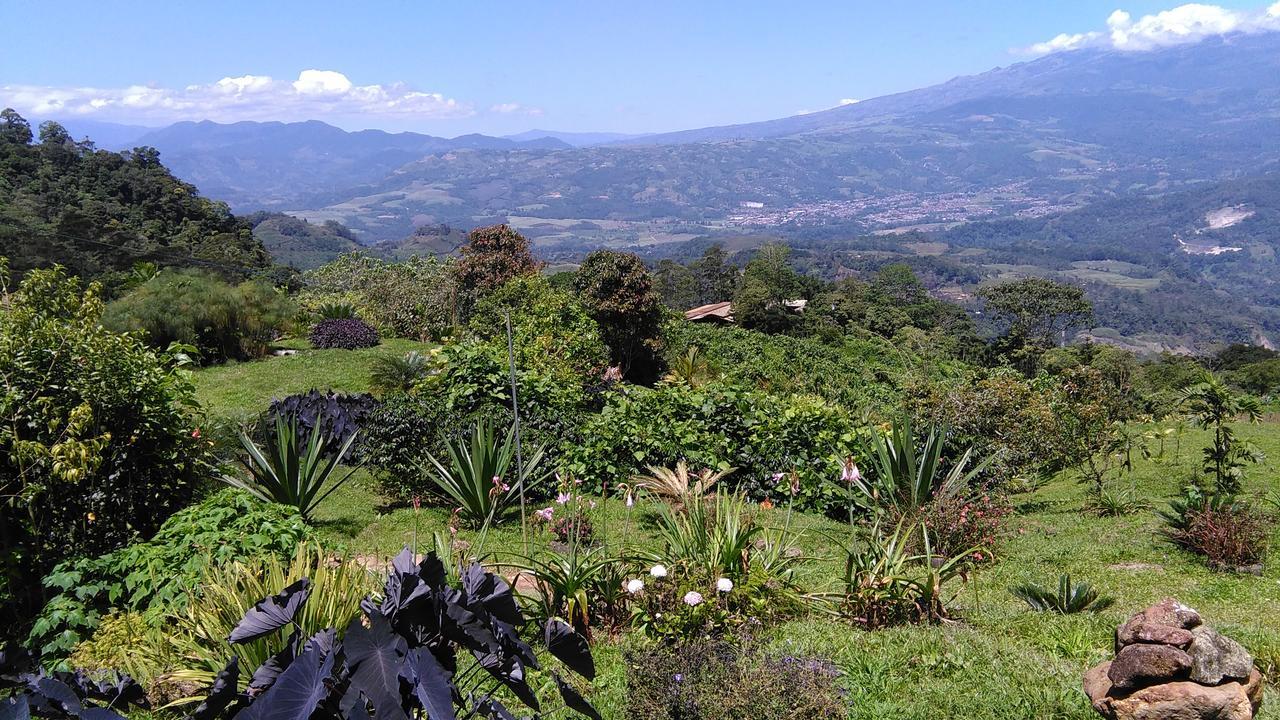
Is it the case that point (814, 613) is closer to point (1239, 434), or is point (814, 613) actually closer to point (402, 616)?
point (402, 616)

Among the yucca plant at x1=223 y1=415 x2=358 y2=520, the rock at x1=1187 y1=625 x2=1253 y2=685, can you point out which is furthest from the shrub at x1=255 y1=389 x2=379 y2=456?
the rock at x1=1187 y1=625 x2=1253 y2=685

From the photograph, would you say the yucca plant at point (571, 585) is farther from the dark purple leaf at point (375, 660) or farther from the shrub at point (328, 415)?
the shrub at point (328, 415)

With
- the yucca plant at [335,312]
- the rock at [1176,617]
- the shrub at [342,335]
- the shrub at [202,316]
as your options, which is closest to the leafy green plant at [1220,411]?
the rock at [1176,617]

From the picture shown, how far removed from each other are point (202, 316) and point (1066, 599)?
14.9 meters

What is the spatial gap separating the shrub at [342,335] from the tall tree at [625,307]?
4.99 m

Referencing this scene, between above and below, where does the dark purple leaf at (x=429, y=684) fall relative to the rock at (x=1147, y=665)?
above

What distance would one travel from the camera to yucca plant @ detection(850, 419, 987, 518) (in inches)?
244

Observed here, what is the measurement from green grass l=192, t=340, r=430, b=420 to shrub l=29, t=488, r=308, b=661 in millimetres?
6644

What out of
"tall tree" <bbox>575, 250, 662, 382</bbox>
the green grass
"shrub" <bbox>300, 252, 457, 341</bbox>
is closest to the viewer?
the green grass

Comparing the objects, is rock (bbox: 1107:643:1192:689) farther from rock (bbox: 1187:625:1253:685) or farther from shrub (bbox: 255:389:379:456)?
shrub (bbox: 255:389:379:456)

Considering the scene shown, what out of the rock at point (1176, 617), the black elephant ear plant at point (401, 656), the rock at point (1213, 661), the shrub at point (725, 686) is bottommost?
the shrub at point (725, 686)

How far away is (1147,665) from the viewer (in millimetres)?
2881

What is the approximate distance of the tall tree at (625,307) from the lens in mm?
16062

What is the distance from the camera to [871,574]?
14.3 ft
